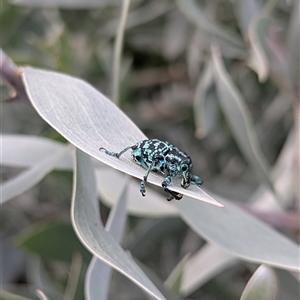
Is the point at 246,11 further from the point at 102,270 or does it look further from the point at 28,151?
the point at 102,270

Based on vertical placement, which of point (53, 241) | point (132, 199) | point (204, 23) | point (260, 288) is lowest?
point (53, 241)

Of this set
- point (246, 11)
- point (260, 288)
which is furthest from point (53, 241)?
point (246, 11)

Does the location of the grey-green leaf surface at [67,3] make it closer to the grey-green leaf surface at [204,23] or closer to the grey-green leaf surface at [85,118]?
the grey-green leaf surface at [204,23]

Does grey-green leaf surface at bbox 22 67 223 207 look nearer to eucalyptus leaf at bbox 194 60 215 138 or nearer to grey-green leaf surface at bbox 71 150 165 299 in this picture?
grey-green leaf surface at bbox 71 150 165 299

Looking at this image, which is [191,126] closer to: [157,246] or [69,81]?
[157,246]

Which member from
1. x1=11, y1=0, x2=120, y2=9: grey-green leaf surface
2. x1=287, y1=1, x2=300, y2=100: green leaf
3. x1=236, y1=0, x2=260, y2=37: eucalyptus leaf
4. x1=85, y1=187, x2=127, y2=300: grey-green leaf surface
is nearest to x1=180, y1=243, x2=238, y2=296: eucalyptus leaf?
x1=85, y1=187, x2=127, y2=300: grey-green leaf surface

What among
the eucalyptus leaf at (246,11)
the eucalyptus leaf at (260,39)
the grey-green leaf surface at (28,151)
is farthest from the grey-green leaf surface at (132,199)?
the eucalyptus leaf at (246,11)
